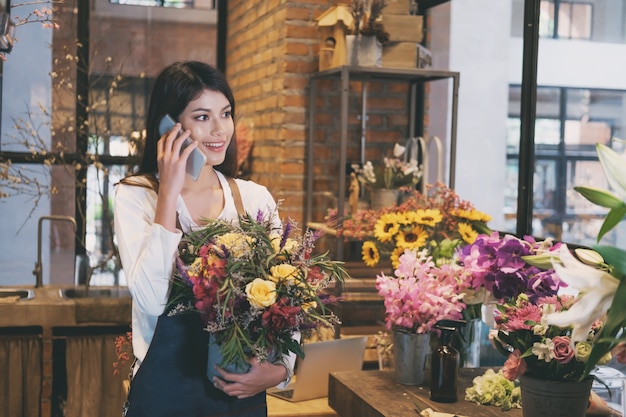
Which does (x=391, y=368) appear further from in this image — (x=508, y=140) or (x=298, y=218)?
(x=298, y=218)

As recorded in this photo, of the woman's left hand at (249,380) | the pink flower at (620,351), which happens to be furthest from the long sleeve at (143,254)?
the pink flower at (620,351)

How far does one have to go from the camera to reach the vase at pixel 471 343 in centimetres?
279

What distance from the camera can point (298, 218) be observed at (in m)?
4.68

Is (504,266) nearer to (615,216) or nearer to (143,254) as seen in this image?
(143,254)

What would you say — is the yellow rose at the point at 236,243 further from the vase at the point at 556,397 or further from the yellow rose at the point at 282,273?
the vase at the point at 556,397

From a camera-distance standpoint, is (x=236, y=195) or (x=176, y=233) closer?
(x=176, y=233)

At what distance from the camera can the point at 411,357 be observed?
8.80 feet

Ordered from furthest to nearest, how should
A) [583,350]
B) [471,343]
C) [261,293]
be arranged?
1. [471,343]
2. [261,293]
3. [583,350]

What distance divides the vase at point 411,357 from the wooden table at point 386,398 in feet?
0.09

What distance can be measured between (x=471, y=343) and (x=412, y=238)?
526 millimetres

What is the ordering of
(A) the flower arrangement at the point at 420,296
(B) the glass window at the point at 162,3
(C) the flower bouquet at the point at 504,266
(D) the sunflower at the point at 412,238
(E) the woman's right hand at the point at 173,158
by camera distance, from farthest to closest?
(B) the glass window at the point at 162,3 → (D) the sunflower at the point at 412,238 → (A) the flower arrangement at the point at 420,296 → (C) the flower bouquet at the point at 504,266 → (E) the woman's right hand at the point at 173,158

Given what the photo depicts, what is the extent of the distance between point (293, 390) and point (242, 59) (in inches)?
112

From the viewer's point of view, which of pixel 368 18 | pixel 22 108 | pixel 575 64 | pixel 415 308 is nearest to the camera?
pixel 415 308

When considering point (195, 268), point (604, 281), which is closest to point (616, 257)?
point (604, 281)
